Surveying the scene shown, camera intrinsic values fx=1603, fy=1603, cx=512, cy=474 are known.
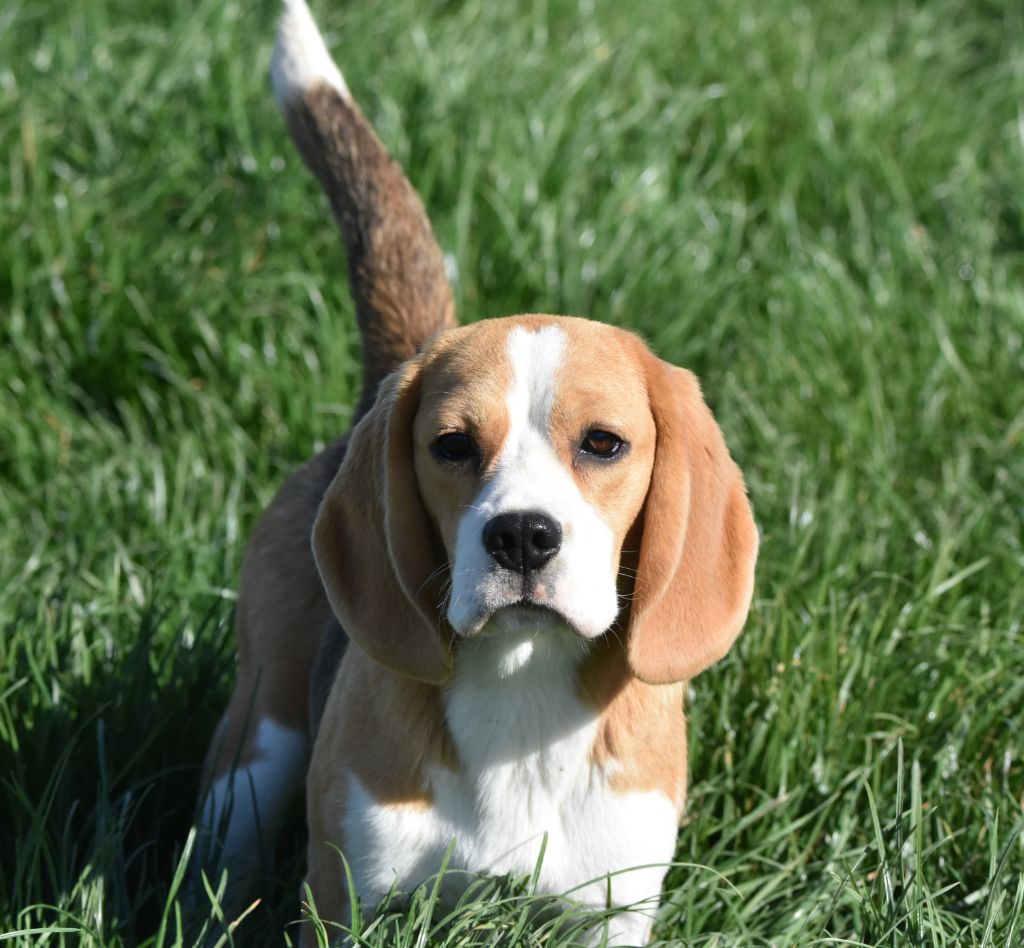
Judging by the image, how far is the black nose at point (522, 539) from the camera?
9.27 ft

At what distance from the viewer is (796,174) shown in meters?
6.46

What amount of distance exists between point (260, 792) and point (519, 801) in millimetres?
941

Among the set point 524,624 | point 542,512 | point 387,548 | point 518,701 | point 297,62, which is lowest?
point 518,701

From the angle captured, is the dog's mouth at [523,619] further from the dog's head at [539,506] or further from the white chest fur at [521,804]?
the white chest fur at [521,804]

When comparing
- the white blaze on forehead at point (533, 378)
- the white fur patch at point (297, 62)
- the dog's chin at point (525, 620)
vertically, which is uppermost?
the white fur patch at point (297, 62)

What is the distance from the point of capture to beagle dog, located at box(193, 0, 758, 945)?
3021 mm

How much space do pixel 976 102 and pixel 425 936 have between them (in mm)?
5557

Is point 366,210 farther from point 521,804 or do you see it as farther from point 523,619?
point 521,804

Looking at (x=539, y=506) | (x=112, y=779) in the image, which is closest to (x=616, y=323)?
(x=112, y=779)

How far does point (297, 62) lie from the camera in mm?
4316

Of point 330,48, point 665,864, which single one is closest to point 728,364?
point 330,48

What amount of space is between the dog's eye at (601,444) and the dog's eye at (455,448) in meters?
0.21

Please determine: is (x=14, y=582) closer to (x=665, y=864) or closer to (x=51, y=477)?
(x=51, y=477)

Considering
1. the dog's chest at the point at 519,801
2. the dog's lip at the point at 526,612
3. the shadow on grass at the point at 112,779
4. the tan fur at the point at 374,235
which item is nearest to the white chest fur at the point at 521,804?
the dog's chest at the point at 519,801
